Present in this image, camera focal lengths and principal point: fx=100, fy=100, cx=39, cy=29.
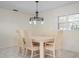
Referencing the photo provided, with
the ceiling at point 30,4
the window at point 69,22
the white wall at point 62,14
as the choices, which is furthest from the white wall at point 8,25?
the window at point 69,22

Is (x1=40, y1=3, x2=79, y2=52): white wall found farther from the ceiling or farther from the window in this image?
the ceiling

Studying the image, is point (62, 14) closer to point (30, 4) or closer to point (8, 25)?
point (30, 4)

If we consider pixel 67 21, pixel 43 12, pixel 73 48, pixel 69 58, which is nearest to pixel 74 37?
pixel 73 48

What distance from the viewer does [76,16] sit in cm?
459

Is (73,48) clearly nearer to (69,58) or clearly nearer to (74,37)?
(74,37)

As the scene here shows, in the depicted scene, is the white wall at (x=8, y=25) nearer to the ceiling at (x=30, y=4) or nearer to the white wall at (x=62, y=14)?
the ceiling at (x=30, y=4)

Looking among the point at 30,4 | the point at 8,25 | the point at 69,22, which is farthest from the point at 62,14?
the point at 8,25

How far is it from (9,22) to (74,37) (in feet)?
11.4

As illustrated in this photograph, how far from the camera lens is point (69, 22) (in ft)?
16.0

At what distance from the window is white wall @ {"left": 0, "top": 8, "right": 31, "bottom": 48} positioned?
2474 mm

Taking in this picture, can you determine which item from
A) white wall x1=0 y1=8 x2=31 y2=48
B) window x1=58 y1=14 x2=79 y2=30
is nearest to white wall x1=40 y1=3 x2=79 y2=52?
window x1=58 y1=14 x2=79 y2=30

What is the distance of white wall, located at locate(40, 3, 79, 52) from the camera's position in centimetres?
447

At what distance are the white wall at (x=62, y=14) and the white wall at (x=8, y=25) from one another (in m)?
1.58

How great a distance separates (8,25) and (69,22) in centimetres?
323
